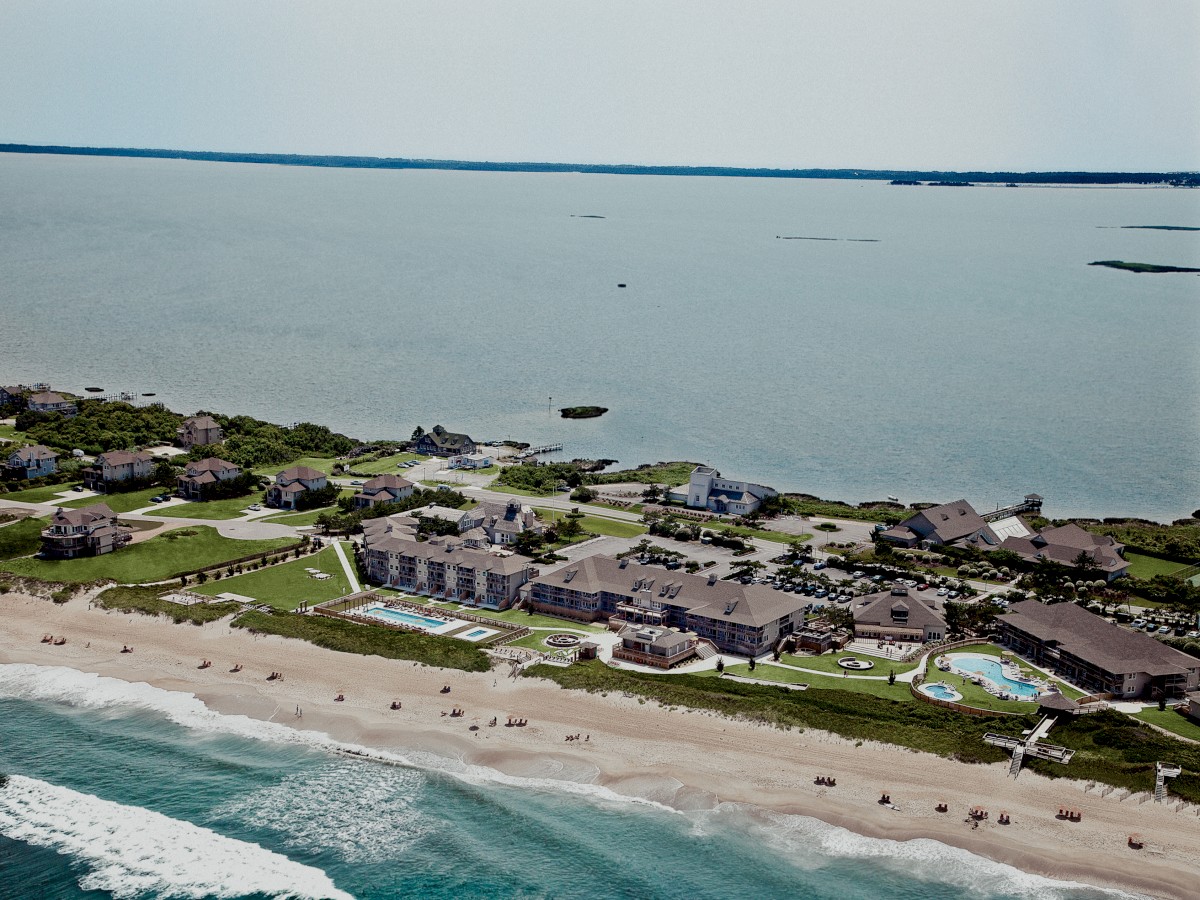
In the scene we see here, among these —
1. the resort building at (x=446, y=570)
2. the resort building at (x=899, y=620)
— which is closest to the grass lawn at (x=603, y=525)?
the resort building at (x=446, y=570)

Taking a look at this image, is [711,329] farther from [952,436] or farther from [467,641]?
[467,641]

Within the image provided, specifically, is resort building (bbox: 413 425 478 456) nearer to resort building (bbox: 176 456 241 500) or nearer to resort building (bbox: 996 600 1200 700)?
resort building (bbox: 176 456 241 500)

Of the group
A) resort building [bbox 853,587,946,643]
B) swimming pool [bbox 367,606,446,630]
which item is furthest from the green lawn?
swimming pool [bbox 367,606,446,630]

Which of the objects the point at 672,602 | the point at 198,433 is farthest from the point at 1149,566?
the point at 198,433

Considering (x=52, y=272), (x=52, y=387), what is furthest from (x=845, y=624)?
(x=52, y=272)

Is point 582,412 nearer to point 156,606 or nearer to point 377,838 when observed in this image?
point 156,606

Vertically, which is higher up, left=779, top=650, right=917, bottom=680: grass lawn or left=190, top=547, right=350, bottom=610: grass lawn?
left=779, top=650, right=917, bottom=680: grass lawn
